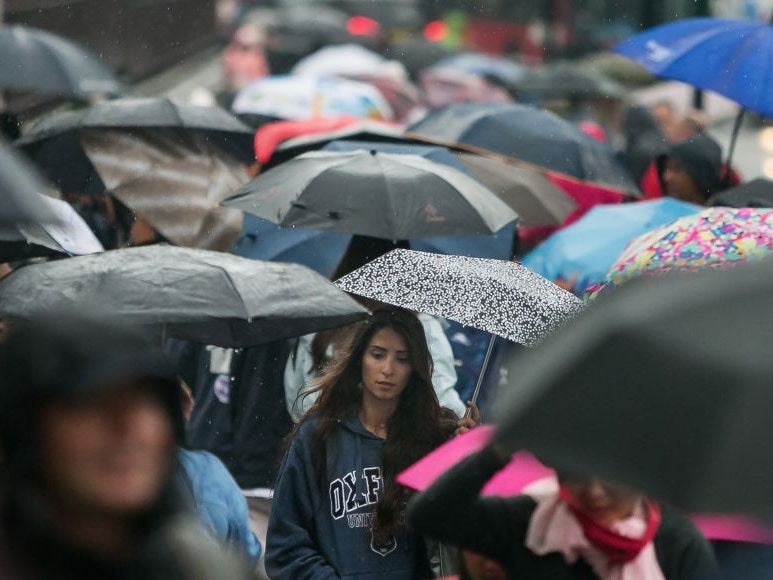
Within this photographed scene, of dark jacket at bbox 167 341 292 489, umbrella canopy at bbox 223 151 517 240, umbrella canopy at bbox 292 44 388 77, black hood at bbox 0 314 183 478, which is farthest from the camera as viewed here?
umbrella canopy at bbox 292 44 388 77

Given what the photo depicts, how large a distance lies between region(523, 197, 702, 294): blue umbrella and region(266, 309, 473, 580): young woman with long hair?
9.85 ft

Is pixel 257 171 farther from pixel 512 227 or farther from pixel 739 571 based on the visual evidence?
pixel 739 571

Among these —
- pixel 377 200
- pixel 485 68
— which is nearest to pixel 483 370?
pixel 377 200

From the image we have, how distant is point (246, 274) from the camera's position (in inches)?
249

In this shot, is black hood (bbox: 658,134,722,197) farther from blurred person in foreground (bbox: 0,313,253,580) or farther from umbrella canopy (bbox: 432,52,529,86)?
umbrella canopy (bbox: 432,52,529,86)

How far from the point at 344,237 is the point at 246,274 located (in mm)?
2327

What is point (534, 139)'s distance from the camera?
11.2m

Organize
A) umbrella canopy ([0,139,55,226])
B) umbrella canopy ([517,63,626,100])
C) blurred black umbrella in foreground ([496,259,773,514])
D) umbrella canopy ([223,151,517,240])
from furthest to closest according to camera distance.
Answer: umbrella canopy ([517,63,626,100]) < umbrella canopy ([223,151,517,240]) < umbrella canopy ([0,139,55,226]) < blurred black umbrella in foreground ([496,259,773,514])

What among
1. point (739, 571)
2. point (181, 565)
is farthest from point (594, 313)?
point (739, 571)

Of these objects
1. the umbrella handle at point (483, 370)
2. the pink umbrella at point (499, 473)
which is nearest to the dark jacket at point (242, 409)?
the umbrella handle at point (483, 370)

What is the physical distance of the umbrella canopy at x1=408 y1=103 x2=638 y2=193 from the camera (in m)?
11.0

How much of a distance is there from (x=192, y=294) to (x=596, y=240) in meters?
3.80

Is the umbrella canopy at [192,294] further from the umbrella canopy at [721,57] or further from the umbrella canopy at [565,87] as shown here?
the umbrella canopy at [565,87]

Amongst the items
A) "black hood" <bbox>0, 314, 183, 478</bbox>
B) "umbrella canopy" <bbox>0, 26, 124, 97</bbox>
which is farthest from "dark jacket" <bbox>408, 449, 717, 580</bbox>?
"umbrella canopy" <bbox>0, 26, 124, 97</bbox>
